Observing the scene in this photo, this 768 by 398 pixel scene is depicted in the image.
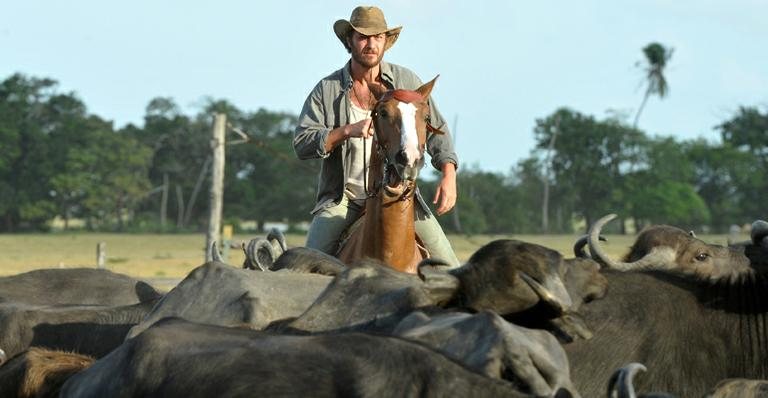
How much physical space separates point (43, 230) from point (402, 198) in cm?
8643

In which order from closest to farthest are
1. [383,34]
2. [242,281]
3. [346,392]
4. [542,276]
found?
[346,392], [542,276], [242,281], [383,34]

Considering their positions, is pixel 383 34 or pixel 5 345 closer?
pixel 5 345

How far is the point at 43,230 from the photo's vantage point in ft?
300

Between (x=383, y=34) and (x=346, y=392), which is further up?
(x=383, y=34)

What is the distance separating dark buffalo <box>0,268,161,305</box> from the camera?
386 inches

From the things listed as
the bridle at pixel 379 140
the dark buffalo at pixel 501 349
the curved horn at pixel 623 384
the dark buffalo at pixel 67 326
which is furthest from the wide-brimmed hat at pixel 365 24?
the curved horn at pixel 623 384

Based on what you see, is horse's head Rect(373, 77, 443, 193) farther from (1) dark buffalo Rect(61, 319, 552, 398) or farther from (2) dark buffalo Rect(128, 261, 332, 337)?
(1) dark buffalo Rect(61, 319, 552, 398)

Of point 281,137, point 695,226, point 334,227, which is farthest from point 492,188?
point 334,227

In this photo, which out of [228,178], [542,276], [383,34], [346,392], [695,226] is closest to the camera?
[346,392]

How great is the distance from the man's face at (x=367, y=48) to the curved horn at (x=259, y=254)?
1229 millimetres

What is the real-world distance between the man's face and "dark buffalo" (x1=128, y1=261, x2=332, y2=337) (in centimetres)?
197

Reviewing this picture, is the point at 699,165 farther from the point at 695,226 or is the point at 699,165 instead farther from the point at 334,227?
the point at 334,227

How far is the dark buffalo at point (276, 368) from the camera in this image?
4.25 m

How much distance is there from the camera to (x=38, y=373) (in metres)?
5.51
